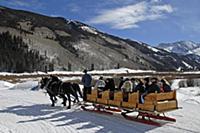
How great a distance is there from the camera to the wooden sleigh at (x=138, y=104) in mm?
14805

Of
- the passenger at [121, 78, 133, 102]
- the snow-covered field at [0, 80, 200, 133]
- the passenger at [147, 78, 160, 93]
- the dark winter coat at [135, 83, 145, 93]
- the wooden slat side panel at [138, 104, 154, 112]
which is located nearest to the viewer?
the snow-covered field at [0, 80, 200, 133]

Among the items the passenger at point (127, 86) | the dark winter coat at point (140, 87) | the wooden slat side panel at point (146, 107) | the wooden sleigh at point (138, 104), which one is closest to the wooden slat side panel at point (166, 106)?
the wooden sleigh at point (138, 104)

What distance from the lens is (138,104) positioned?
15.4 m

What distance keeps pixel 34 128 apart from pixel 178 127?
5.57m

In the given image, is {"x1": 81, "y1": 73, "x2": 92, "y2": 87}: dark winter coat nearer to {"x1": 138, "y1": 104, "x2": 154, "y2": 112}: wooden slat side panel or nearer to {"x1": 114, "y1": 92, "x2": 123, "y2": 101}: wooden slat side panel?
{"x1": 114, "y1": 92, "x2": 123, "y2": 101}: wooden slat side panel

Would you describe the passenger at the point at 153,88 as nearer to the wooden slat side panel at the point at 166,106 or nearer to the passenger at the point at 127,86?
the wooden slat side panel at the point at 166,106

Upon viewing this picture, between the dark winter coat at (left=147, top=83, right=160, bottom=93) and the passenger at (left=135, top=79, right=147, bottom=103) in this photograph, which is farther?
the dark winter coat at (left=147, top=83, right=160, bottom=93)

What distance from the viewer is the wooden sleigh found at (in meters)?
14.8

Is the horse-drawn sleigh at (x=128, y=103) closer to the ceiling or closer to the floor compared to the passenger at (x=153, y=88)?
closer to the floor

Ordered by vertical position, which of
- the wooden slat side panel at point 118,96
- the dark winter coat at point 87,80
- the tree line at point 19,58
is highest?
the tree line at point 19,58

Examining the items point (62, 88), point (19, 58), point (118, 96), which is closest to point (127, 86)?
point (118, 96)

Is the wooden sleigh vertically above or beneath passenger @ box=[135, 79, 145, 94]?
beneath

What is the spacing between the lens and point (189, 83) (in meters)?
47.4

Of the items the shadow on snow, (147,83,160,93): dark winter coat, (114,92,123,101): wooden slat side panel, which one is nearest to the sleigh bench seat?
(147,83,160,93): dark winter coat
